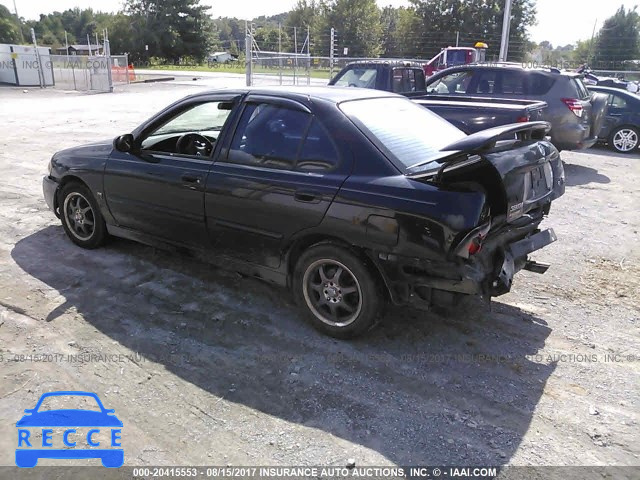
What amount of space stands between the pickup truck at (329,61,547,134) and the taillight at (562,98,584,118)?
56cm

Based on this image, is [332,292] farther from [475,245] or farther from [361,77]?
[361,77]

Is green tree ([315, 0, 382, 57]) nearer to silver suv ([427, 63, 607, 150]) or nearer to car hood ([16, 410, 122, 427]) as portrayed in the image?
silver suv ([427, 63, 607, 150])

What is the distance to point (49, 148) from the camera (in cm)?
1067

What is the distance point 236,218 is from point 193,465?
1.90 meters

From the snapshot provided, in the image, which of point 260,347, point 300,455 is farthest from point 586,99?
point 300,455

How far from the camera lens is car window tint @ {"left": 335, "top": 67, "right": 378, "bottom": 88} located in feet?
35.7

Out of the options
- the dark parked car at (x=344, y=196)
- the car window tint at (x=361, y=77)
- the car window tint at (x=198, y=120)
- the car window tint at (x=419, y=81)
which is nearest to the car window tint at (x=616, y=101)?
the car window tint at (x=419, y=81)

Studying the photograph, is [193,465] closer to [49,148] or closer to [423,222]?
[423,222]

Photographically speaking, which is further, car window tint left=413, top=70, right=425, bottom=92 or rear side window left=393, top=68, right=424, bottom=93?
car window tint left=413, top=70, right=425, bottom=92

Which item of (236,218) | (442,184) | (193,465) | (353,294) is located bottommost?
(193,465)

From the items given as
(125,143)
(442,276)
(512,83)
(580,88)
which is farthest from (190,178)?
(580,88)

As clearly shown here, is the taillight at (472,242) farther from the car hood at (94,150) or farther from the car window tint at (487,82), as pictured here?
the car window tint at (487,82)

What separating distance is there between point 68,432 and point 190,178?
2089 millimetres

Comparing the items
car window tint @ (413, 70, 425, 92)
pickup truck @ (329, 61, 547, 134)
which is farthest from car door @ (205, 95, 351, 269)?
car window tint @ (413, 70, 425, 92)
